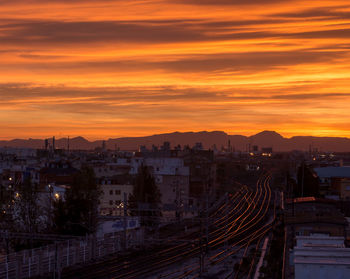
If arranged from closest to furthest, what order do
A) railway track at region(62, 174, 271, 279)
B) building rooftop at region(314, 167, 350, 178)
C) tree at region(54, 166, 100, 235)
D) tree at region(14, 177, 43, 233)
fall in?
railway track at region(62, 174, 271, 279) → tree at region(14, 177, 43, 233) → tree at region(54, 166, 100, 235) → building rooftop at region(314, 167, 350, 178)

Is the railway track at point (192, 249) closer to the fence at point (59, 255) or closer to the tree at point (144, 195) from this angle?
the fence at point (59, 255)

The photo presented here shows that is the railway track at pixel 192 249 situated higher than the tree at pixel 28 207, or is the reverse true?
the tree at pixel 28 207

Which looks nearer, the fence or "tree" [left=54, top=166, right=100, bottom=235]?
the fence

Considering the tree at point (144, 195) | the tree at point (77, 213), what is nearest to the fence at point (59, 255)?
the tree at point (77, 213)

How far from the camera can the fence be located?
2178 cm

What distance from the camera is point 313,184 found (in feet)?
165

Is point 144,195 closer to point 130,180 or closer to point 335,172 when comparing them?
point 130,180

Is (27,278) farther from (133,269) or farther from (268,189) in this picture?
(268,189)

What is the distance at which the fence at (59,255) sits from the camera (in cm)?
2178

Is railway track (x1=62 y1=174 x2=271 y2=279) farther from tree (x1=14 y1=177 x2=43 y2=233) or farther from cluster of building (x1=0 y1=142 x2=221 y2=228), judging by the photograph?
tree (x1=14 y1=177 x2=43 y2=233)

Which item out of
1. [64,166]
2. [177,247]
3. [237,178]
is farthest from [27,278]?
[237,178]

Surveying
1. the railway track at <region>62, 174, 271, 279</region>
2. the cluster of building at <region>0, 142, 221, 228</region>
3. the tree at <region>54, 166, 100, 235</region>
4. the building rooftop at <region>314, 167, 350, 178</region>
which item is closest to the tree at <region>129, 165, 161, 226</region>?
the railway track at <region>62, 174, 271, 279</region>

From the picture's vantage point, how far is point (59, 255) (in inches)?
862

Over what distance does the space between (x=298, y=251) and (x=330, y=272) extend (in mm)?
1955
